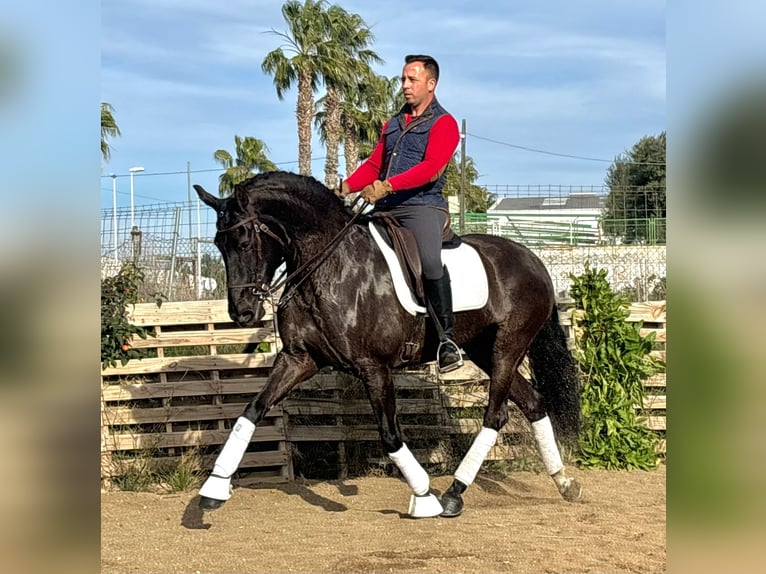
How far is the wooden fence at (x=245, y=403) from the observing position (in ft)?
27.4

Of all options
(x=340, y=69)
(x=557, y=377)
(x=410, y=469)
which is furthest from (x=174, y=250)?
(x=340, y=69)

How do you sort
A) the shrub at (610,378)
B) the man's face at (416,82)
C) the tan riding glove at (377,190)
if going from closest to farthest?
1. the tan riding glove at (377,190)
2. the man's face at (416,82)
3. the shrub at (610,378)

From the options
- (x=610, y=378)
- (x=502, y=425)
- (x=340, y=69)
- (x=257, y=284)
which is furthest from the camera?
(x=340, y=69)

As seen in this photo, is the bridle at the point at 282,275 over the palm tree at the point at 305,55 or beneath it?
beneath

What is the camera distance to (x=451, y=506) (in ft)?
20.8

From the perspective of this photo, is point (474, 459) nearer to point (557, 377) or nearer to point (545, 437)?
point (545, 437)

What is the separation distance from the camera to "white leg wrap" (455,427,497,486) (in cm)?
651

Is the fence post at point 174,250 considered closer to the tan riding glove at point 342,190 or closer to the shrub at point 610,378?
the shrub at point 610,378

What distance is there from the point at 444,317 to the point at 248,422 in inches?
61.0

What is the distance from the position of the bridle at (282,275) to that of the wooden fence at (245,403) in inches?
104

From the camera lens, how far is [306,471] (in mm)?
8867

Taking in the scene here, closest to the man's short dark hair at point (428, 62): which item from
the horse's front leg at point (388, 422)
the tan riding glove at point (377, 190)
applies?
the tan riding glove at point (377, 190)

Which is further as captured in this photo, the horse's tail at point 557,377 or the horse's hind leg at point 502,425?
the horse's tail at point 557,377
